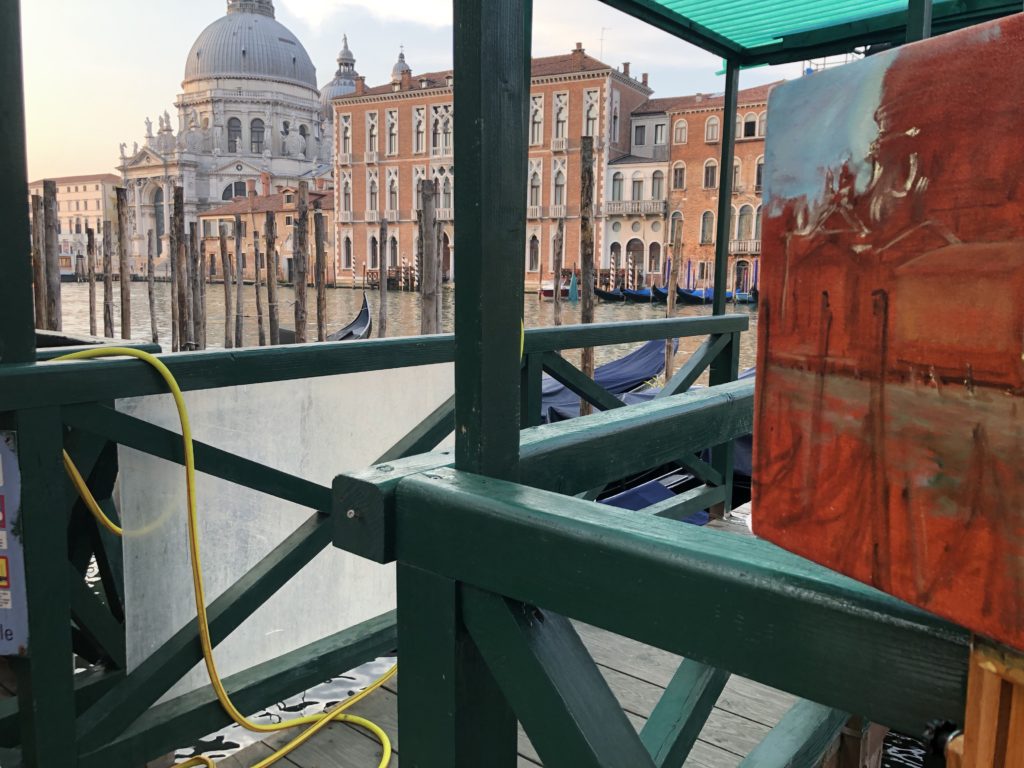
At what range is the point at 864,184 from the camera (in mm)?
452

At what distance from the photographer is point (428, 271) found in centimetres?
1055

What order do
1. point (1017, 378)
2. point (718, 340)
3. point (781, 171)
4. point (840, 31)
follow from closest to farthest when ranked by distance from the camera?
point (1017, 378) < point (781, 171) < point (840, 31) < point (718, 340)

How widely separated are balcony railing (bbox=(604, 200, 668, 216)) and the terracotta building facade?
19.3 inches

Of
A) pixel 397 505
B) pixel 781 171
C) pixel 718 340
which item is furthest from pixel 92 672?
pixel 718 340

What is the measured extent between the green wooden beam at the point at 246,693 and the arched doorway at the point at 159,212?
60.2 meters

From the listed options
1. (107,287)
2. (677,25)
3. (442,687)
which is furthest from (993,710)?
(107,287)

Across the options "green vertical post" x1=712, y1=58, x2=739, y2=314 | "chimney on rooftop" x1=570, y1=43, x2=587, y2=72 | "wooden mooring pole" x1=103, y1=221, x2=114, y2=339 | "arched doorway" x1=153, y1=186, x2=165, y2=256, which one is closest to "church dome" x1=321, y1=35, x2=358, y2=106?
"arched doorway" x1=153, y1=186, x2=165, y2=256

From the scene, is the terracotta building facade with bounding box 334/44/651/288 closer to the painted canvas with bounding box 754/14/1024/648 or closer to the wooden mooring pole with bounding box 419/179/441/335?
the wooden mooring pole with bounding box 419/179/441/335

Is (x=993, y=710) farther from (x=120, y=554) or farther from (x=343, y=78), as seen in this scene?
(x=343, y=78)

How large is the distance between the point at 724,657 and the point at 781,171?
0.33m

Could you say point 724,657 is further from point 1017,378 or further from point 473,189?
point 473,189

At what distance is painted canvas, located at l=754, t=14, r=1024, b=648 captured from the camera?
0.40 metres

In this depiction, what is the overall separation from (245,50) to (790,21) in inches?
2589

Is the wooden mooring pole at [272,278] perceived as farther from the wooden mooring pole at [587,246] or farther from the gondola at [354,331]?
the wooden mooring pole at [587,246]
